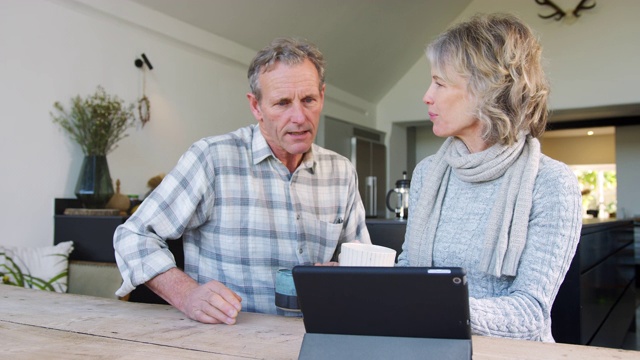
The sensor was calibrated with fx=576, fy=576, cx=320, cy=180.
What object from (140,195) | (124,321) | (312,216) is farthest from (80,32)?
(124,321)

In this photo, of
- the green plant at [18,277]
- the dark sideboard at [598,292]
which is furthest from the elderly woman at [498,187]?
the green plant at [18,277]

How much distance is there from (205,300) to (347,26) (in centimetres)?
494

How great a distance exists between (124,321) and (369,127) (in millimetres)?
6455

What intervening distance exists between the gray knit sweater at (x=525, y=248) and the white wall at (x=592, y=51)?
5435mm

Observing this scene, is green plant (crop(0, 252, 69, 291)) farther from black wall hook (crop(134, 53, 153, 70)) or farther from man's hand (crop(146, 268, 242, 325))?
man's hand (crop(146, 268, 242, 325))

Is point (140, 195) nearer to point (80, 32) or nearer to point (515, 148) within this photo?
point (80, 32)

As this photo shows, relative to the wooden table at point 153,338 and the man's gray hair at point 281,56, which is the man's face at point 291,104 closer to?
the man's gray hair at point 281,56

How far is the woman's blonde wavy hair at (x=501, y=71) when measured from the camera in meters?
1.19

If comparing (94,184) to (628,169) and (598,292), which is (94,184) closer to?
(598,292)

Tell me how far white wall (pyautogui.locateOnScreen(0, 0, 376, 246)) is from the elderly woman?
105 inches

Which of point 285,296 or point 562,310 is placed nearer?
point 285,296

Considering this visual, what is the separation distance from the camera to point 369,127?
7418 mm

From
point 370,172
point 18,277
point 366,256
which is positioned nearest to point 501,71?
point 366,256

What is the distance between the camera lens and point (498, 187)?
126 cm
